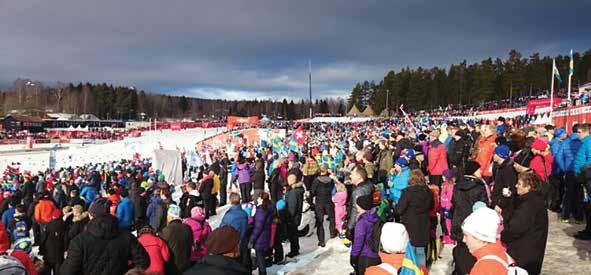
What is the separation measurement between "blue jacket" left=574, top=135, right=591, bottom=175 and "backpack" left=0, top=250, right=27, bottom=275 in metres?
7.39

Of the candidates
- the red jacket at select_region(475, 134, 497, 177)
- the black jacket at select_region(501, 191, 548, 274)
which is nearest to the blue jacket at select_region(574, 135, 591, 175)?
the red jacket at select_region(475, 134, 497, 177)

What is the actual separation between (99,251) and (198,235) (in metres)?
1.75

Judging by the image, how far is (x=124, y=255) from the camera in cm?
443

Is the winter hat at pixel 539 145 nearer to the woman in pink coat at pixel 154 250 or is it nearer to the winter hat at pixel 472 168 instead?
the winter hat at pixel 472 168

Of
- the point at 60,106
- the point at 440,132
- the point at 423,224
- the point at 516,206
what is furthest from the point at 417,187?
the point at 60,106

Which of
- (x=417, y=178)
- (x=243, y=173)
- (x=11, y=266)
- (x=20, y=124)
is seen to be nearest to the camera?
(x=11, y=266)

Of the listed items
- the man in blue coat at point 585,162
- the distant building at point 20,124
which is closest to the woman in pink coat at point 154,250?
the man in blue coat at point 585,162

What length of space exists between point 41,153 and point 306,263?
43483mm

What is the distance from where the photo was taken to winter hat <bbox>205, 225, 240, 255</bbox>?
319 cm

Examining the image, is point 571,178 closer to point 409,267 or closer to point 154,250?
point 409,267

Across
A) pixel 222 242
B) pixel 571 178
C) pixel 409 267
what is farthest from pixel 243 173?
pixel 409 267

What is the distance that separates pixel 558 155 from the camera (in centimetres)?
806

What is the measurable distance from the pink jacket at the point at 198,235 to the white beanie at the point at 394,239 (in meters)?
3.19

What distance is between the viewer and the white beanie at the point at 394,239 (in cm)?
321
